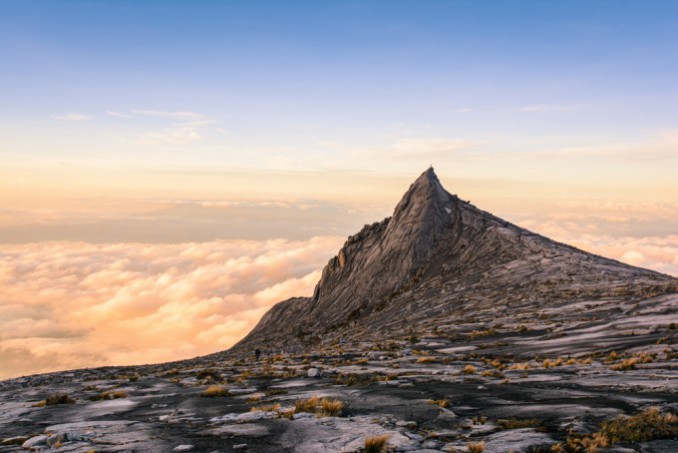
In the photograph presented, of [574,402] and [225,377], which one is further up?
[574,402]

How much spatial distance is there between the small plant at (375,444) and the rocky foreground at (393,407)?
3 centimetres

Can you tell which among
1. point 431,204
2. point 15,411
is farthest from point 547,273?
point 15,411

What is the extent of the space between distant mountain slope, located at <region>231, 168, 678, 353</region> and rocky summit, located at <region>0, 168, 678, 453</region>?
0.45 metres

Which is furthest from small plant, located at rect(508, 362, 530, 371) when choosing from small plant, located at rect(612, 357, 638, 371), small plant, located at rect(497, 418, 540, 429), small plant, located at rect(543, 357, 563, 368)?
small plant, located at rect(497, 418, 540, 429)

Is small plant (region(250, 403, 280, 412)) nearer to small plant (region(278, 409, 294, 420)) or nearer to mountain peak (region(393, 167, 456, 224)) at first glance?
small plant (region(278, 409, 294, 420))

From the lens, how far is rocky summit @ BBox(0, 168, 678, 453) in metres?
11.8

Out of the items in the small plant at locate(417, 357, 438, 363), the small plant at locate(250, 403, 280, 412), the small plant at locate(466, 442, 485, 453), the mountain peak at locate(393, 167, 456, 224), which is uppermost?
the mountain peak at locate(393, 167, 456, 224)

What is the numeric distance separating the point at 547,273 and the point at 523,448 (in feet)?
158

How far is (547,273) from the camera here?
54062mm

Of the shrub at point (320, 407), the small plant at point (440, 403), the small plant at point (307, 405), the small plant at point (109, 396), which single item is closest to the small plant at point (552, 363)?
the small plant at point (440, 403)

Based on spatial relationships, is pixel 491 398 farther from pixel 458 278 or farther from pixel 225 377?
pixel 458 278

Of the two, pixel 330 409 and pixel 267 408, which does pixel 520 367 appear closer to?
pixel 330 409

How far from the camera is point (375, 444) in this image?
10.8 m

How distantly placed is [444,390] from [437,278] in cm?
4737
